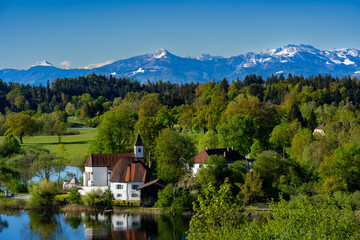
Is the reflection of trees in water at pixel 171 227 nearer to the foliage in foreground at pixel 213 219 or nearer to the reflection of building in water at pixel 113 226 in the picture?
the reflection of building in water at pixel 113 226

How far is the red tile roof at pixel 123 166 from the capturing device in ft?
203

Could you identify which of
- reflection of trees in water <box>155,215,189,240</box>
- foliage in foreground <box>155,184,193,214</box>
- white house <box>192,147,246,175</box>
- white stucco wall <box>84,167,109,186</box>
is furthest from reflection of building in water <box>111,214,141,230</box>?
white house <box>192,147,246,175</box>

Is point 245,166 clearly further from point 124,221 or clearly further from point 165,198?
point 124,221

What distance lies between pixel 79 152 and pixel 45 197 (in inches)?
1656

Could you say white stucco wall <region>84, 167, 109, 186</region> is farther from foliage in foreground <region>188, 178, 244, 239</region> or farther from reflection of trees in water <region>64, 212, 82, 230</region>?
foliage in foreground <region>188, 178, 244, 239</region>

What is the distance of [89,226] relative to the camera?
5181 cm

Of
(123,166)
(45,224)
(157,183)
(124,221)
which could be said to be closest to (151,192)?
(157,183)

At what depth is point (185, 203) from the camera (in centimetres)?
5625

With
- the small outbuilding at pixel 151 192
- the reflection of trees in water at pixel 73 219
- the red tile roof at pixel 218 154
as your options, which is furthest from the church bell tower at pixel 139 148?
the reflection of trees in water at pixel 73 219

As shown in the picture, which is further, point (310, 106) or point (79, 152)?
point (310, 106)

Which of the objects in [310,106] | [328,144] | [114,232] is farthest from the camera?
[310,106]

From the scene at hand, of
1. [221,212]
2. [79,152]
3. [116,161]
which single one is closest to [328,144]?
[116,161]

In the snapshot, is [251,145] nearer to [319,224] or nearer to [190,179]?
[190,179]

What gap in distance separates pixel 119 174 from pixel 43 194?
941 cm
